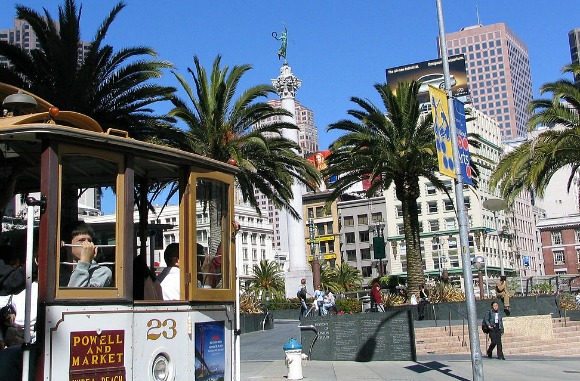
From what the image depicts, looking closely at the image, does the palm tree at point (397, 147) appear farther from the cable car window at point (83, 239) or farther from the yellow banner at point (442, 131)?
the cable car window at point (83, 239)

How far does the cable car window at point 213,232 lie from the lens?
6852 millimetres

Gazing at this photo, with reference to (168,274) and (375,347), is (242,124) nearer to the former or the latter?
(375,347)

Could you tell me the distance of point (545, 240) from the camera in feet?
293

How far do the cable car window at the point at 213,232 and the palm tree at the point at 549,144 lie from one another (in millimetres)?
16479

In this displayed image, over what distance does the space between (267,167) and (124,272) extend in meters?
17.9

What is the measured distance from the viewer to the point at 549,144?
22172mm

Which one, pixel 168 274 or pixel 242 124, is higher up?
pixel 242 124

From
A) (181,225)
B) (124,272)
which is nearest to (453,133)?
(181,225)

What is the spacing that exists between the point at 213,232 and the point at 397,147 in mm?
20356

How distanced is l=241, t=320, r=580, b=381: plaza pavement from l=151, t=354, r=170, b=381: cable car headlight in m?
7.45

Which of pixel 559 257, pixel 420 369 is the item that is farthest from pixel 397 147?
pixel 559 257

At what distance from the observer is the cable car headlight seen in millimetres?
6109

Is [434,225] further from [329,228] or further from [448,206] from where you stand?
[329,228]

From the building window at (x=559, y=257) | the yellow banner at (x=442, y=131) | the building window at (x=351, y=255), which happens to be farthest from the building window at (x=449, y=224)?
the yellow banner at (x=442, y=131)
